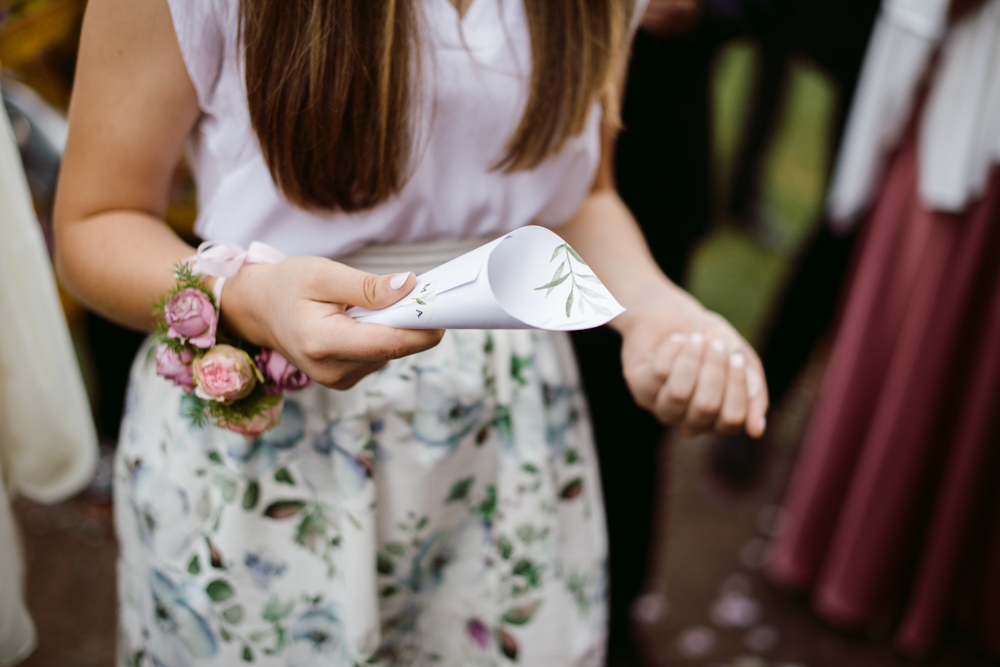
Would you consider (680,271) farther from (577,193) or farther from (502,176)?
(502,176)

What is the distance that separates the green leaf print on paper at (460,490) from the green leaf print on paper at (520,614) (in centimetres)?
16

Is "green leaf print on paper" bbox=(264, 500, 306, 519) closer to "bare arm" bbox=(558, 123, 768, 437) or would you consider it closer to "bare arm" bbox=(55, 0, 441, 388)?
"bare arm" bbox=(55, 0, 441, 388)

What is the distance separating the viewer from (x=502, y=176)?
2.58ft

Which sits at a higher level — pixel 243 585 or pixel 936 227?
pixel 936 227

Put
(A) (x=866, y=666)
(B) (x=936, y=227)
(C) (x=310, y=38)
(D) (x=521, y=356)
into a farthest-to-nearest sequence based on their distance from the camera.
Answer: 1. (A) (x=866, y=666)
2. (B) (x=936, y=227)
3. (D) (x=521, y=356)
4. (C) (x=310, y=38)

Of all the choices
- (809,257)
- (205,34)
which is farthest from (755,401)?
(809,257)

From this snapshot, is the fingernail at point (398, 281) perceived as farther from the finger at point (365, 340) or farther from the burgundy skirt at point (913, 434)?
the burgundy skirt at point (913, 434)

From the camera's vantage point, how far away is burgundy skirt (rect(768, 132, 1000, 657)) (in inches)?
59.6

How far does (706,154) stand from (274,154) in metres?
1.18

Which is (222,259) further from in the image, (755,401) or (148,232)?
(755,401)

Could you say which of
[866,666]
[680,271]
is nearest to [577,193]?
[680,271]

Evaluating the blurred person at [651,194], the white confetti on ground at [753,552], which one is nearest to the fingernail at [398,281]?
the blurred person at [651,194]

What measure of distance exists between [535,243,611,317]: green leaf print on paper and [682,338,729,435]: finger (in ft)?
0.85

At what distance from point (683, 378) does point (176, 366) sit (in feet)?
1.75
